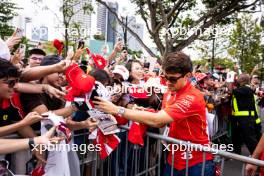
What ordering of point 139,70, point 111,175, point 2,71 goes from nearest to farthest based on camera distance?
point 2,71
point 111,175
point 139,70

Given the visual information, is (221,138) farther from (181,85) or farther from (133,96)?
(181,85)

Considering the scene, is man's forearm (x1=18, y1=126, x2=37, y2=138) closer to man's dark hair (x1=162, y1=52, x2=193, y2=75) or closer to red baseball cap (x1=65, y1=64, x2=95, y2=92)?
red baseball cap (x1=65, y1=64, x2=95, y2=92)

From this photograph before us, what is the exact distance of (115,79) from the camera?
418 centimetres

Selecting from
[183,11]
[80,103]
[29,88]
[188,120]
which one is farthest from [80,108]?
[183,11]

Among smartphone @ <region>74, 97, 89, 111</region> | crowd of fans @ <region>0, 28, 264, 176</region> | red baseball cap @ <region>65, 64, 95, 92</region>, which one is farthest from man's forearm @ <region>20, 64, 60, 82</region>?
smartphone @ <region>74, 97, 89, 111</region>

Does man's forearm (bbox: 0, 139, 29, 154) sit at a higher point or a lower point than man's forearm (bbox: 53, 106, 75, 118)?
lower

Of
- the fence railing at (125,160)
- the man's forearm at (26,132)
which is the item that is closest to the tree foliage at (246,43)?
the fence railing at (125,160)

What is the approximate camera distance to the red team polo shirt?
285 cm

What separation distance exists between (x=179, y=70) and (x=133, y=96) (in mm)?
1010

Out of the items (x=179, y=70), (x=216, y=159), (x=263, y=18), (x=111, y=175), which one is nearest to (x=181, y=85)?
(x=179, y=70)

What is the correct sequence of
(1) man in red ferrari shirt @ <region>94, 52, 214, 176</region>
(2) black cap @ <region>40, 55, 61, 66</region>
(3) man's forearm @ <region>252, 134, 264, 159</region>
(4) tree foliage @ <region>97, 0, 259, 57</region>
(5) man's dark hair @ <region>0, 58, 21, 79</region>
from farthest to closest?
(4) tree foliage @ <region>97, 0, 259, 57</region> → (2) black cap @ <region>40, 55, 61, 66</region> → (3) man's forearm @ <region>252, 134, 264, 159</region> → (1) man in red ferrari shirt @ <region>94, 52, 214, 176</region> → (5) man's dark hair @ <region>0, 58, 21, 79</region>

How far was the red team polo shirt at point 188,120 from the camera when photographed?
2.85 metres

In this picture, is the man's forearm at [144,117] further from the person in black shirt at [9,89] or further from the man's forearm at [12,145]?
the man's forearm at [12,145]

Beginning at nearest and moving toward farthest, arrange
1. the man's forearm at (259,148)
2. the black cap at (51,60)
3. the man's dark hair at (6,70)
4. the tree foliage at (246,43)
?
the man's dark hair at (6,70) < the man's forearm at (259,148) < the black cap at (51,60) < the tree foliage at (246,43)
